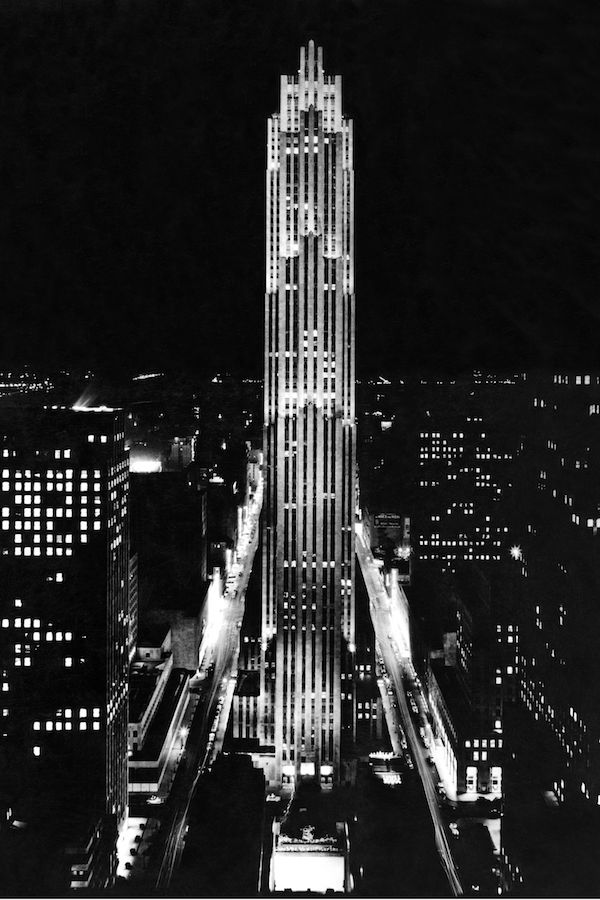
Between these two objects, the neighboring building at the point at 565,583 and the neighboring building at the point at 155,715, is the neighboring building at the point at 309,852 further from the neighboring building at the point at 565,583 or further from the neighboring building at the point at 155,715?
the neighboring building at the point at 565,583

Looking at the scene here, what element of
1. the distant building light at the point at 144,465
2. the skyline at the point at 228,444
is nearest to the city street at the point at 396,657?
the skyline at the point at 228,444

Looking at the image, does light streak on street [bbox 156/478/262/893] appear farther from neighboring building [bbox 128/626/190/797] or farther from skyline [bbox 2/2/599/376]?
skyline [bbox 2/2/599/376]

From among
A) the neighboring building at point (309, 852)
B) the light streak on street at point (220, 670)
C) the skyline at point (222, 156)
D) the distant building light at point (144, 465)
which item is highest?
the skyline at point (222, 156)

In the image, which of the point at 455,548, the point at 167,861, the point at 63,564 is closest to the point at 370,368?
the point at 455,548

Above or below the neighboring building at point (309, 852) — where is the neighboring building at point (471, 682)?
above

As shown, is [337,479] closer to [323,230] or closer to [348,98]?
[323,230]

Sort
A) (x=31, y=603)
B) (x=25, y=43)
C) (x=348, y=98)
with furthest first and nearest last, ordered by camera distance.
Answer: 1. (x=348, y=98)
2. (x=31, y=603)
3. (x=25, y=43)

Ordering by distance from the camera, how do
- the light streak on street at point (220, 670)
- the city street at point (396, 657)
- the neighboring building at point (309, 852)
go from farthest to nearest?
the city street at point (396, 657)
the light streak on street at point (220, 670)
the neighboring building at point (309, 852)
